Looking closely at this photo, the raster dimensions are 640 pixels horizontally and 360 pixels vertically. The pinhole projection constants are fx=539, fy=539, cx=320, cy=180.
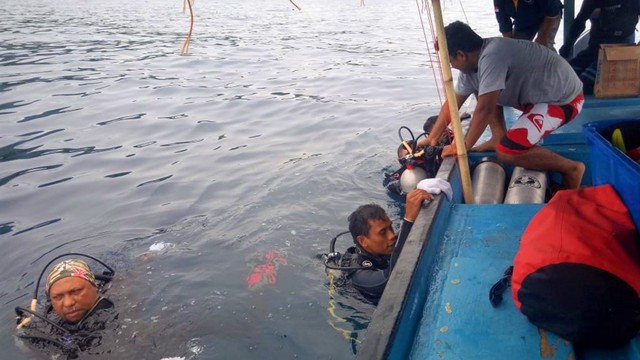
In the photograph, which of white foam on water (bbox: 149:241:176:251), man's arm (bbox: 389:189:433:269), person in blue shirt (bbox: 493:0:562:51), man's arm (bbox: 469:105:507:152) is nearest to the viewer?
man's arm (bbox: 389:189:433:269)

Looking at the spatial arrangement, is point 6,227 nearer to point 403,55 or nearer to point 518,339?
point 518,339

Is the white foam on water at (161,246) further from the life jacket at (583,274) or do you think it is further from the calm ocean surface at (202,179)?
the life jacket at (583,274)

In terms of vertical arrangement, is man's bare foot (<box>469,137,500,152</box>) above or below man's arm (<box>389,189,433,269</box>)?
below

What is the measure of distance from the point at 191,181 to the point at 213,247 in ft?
7.50

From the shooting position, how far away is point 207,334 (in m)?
4.79

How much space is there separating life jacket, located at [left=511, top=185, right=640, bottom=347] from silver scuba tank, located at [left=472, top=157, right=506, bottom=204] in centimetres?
208

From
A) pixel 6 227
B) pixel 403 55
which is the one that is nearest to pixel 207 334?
pixel 6 227

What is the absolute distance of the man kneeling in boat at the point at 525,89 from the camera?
478 centimetres

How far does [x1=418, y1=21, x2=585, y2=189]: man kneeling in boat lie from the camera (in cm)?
478

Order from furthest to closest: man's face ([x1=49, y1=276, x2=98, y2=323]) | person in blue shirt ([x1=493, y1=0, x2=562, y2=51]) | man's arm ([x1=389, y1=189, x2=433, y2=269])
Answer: person in blue shirt ([x1=493, y1=0, x2=562, y2=51]) < man's face ([x1=49, y1=276, x2=98, y2=323]) < man's arm ([x1=389, y1=189, x2=433, y2=269])

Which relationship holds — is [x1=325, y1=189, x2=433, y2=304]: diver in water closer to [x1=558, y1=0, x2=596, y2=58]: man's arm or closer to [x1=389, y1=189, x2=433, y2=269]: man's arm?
[x1=389, y1=189, x2=433, y2=269]: man's arm

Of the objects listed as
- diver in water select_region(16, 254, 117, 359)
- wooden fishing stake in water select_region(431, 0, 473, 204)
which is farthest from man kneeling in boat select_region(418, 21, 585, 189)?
diver in water select_region(16, 254, 117, 359)

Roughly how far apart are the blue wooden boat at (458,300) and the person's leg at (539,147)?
3.18 ft

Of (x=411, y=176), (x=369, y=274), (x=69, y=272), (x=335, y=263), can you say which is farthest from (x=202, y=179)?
(x=369, y=274)
